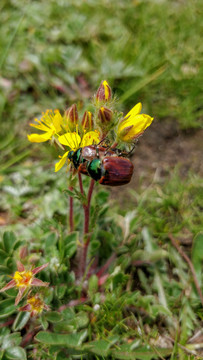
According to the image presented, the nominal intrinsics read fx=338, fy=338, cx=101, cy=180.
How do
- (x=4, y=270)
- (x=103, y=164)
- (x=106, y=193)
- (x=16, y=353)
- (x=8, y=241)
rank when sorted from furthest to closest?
(x=106, y=193) → (x=8, y=241) → (x=4, y=270) → (x=16, y=353) → (x=103, y=164)

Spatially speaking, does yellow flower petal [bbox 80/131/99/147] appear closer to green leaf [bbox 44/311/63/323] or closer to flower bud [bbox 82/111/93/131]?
flower bud [bbox 82/111/93/131]

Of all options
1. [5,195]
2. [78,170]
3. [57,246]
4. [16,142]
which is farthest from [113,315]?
[16,142]

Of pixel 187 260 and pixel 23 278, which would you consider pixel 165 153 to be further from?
pixel 23 278

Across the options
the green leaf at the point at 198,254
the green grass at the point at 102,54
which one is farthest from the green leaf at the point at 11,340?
the green grass at the point at 102,54

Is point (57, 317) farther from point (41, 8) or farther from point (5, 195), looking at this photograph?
point (41, 8)

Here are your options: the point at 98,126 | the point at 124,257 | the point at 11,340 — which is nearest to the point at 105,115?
the point at 98,126

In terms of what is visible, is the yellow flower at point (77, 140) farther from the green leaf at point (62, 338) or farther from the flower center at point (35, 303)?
the green leaf at point (62, 338)

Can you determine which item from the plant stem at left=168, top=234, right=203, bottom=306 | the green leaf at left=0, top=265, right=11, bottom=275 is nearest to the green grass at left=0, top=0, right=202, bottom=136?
the plant stem at left=168, top=234, right=203, bottom=306
